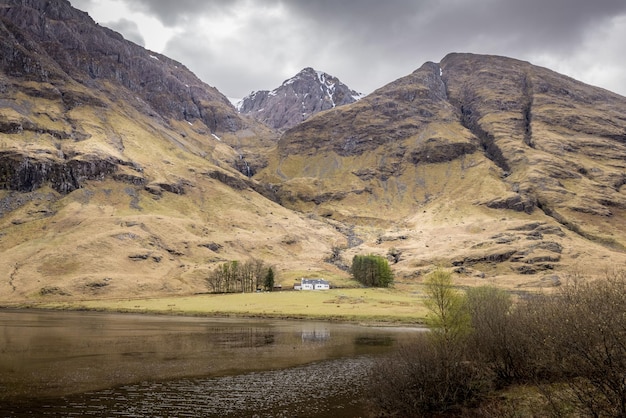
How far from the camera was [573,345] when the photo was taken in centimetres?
2130

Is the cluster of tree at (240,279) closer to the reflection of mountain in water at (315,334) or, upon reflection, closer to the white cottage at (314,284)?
the white cottage at (314,284)

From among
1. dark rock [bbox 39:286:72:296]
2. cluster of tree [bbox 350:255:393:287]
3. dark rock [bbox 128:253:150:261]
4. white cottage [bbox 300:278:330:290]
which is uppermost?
dark rock [bbox 128:253:150:261]

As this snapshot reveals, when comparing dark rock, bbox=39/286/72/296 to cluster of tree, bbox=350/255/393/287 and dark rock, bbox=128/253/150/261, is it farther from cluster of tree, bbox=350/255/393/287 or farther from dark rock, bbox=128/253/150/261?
cluster of tree, bbox=350/255/393/287

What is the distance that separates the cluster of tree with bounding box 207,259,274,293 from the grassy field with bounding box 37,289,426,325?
47.3 feet

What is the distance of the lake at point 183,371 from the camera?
3241cm

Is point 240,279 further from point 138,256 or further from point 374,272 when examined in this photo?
point 374,272

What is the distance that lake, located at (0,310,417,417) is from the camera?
3241 cm

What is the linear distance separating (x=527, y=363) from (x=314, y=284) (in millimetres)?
130620

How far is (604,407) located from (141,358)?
154 feet

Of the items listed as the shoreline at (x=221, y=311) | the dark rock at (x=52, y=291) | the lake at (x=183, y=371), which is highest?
the dark rock at (x=52, y=291)

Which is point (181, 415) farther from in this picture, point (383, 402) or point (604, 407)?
point (604, 407)

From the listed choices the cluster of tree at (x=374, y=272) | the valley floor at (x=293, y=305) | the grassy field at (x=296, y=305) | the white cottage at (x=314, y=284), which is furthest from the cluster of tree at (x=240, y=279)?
the cluster of tree at (x=374, y=272)

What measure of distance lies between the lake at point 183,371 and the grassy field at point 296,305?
26418mm

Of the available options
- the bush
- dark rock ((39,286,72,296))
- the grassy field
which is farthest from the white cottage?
the bush
